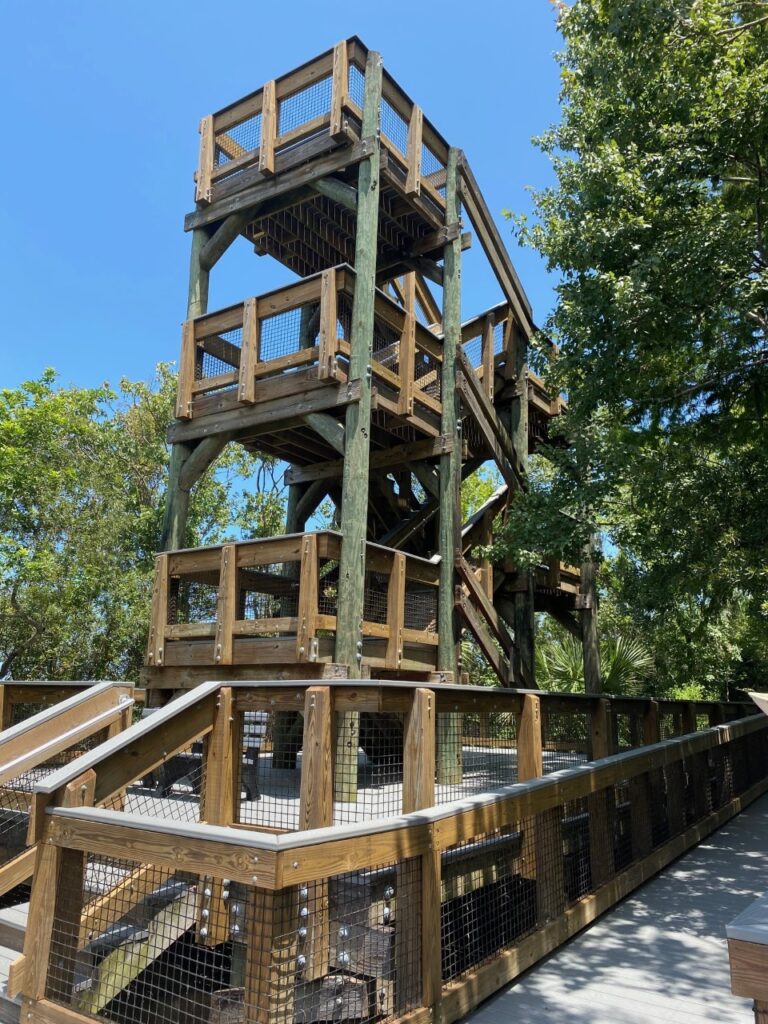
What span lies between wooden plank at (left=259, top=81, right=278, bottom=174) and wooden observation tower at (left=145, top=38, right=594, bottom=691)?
0.07ft

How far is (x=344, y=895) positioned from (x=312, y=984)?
560mm

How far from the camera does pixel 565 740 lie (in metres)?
5.47

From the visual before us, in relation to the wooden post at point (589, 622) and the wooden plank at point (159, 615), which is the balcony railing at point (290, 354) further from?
→ the wooden post at point (589, 622)

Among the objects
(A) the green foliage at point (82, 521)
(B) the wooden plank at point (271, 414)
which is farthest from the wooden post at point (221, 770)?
(A) the green foliage at point (82, 521)

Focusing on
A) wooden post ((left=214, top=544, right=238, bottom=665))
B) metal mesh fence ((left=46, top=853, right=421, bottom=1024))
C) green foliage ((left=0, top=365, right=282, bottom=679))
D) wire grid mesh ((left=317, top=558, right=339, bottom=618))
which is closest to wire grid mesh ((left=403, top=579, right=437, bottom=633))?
wire grid mesh ((left=317, top=558, right=339, bottom=618))

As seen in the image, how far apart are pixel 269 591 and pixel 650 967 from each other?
5744 mm

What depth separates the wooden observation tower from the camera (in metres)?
7.21

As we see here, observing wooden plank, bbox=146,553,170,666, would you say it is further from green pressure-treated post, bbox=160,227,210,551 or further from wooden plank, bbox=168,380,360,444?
wooden plank, bbox=168,380,360,444

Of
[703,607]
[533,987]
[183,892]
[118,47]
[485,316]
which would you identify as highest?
[118,47]

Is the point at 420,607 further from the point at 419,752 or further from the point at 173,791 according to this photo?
the point at 419,752

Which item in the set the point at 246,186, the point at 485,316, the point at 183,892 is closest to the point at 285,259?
the point at 246,186

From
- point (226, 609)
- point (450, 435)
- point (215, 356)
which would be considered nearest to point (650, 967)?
point (226, 609)

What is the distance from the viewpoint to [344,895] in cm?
350

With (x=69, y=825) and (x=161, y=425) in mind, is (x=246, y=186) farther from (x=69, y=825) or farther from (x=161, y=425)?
(x=161, y=425)
